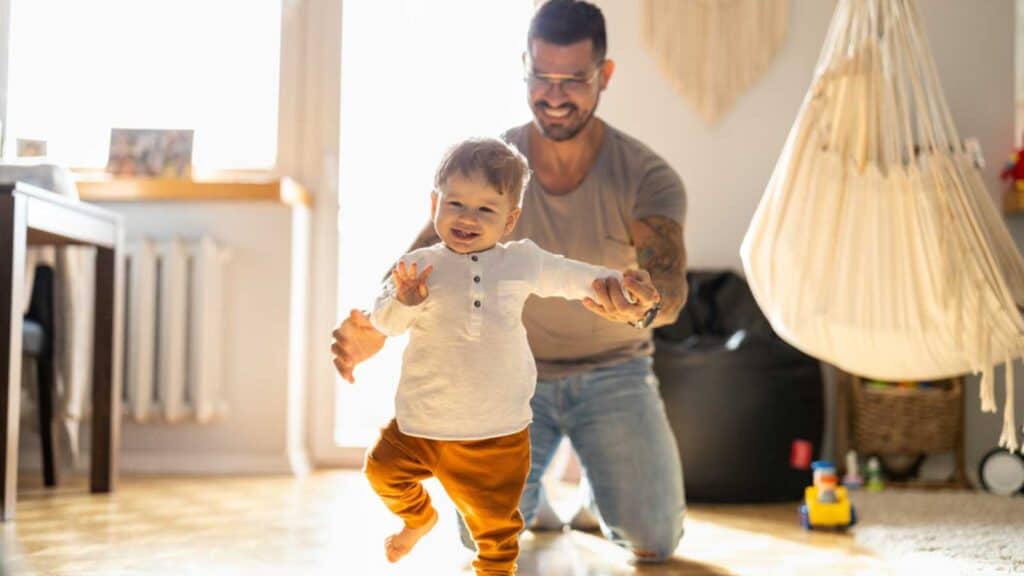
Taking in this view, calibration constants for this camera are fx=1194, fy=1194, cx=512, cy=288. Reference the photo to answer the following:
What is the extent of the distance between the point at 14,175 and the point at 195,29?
3.60 ft

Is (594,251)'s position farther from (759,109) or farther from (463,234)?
(759,109)

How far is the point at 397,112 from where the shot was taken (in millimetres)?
3410

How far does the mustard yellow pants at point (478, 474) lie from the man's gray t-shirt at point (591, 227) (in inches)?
24.1

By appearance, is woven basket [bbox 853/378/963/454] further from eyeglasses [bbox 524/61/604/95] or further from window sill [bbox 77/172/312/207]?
window sill [bbox 77/172/312/207]

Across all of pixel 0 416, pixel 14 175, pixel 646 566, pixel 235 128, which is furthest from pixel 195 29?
pixel 646 566

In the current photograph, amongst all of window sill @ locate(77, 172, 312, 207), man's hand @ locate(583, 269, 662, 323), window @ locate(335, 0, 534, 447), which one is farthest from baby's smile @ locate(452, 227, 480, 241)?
window @ locate(335, 0, 534, 447)

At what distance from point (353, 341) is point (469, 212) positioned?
0.72 ft

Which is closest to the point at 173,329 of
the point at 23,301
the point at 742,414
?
the point at 23,301

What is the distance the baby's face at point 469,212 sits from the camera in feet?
4.27

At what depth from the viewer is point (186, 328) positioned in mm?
3203

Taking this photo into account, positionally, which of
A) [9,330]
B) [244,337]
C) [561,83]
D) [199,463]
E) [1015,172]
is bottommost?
[199,463]

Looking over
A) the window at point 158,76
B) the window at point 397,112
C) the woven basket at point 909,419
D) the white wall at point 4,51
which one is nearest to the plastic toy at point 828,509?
the woven basket at point 909,419

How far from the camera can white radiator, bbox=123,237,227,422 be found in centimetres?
315

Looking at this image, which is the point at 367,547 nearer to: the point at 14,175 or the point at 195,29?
the point at 14,175
